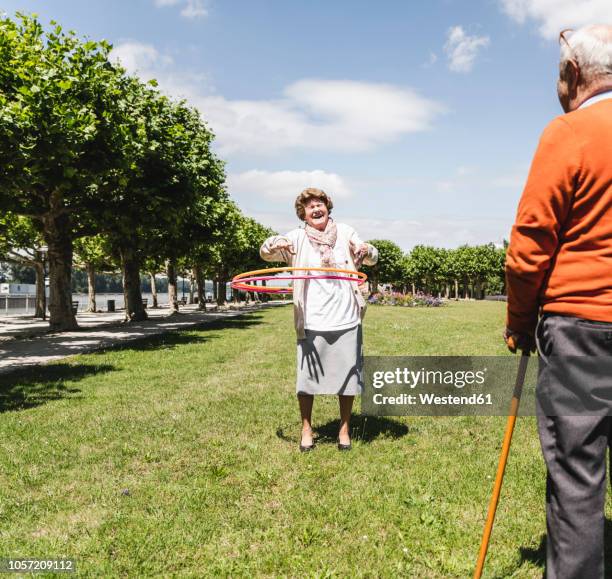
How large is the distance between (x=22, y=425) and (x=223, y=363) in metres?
5.90

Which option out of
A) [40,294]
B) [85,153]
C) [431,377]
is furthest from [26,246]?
[431,377]

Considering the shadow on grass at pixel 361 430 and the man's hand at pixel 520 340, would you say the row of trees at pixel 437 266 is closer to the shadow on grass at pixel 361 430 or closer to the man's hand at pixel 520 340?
the shadow on grass at pixel 361 430

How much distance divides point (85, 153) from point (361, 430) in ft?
45.1

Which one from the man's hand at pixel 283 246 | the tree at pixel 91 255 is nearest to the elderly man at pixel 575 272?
the man's hand at pixel 283 246

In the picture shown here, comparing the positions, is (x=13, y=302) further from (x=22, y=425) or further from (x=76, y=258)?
(x=22, y=425)

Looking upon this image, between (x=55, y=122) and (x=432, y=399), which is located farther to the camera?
(x=55, y=122)

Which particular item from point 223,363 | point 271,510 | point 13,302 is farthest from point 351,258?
point 13,302

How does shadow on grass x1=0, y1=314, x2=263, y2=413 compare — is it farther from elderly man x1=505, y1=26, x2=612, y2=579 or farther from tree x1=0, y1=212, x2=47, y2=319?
tree x1=0, y1=212, x2=47, y2=319

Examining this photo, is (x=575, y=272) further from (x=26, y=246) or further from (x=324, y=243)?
(x=26, y=246)

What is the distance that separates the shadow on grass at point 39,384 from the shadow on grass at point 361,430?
447 cm

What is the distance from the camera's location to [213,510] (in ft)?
14.1

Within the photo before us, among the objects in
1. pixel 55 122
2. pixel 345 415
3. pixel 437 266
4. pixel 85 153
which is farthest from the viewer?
pixel 437 266

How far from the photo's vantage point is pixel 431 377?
32.9 ft

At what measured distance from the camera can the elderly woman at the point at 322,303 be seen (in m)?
5.48
